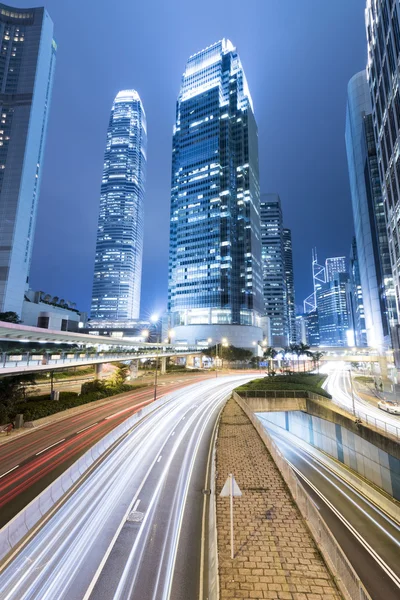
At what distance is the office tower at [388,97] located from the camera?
51184 mm

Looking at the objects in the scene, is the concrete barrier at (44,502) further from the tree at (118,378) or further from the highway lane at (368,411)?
the tree at (118,378)

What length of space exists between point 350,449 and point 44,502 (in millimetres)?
29229

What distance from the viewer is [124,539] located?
11.7 m

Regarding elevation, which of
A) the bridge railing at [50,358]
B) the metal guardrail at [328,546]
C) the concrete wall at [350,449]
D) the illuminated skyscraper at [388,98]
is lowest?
the concrete wall at [350,449]

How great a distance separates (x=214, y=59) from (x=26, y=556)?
22222 centimetres

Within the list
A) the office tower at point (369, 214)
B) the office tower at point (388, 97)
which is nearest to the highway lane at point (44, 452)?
the office tower at point (388, 97)

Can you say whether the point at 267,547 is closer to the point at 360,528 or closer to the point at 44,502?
the point at 44,502

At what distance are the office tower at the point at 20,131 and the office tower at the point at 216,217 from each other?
2573 inches

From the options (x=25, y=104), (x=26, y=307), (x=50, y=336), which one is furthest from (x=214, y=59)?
(x=50, y=336)

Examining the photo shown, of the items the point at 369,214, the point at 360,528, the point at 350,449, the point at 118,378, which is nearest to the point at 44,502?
the point at 360,528

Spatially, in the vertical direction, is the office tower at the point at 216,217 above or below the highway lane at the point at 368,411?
above

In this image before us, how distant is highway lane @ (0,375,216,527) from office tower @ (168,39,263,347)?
94.5m

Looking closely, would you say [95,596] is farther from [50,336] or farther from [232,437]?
[50,336]

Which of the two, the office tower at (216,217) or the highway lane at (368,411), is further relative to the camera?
the office tower at (216,217)
